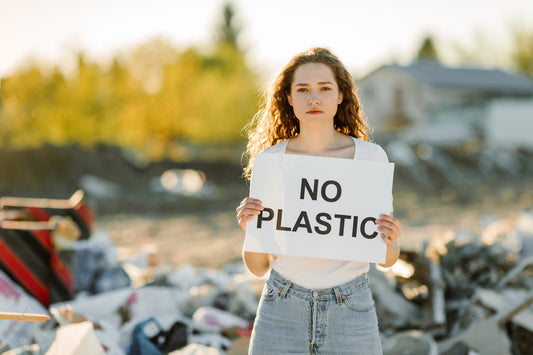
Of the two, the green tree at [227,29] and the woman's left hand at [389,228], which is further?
the green tree at [227,29]

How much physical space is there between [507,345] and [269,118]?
2059 millimetres

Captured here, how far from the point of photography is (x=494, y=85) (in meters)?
30.3

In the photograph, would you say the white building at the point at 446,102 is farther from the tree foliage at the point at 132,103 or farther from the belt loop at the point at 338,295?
the belt loop at the point at 338,295

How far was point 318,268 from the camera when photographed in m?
1.82

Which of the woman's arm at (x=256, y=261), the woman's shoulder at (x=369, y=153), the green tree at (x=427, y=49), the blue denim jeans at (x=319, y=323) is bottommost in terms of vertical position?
the blue denim jeans at (x=319, y=323)

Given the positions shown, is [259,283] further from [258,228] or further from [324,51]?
[324,51]

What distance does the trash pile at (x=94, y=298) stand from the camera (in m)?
2.88

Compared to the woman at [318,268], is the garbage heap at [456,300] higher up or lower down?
lower down

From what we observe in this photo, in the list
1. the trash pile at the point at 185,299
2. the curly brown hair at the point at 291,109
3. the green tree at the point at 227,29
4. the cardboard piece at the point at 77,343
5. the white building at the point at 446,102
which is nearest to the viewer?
the curly brown hair at the point at 291,109

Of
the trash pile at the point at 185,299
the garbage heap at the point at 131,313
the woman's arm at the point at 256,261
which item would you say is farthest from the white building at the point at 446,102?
the woman's arm at the point at 256,261

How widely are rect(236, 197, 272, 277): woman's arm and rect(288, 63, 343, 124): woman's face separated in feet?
1.22

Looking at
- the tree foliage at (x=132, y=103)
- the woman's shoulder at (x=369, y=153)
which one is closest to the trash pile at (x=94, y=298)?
the woman's shoulder at (x=369, y=153)

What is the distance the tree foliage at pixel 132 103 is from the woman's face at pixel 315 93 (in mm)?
16884

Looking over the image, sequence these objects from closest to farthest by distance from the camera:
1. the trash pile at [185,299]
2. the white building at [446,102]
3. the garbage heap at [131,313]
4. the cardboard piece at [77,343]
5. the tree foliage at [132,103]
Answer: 1. the cardboard piece at [77,343]
2. the garbage heap at [131,313]
3. the trash pile at [185,299]
4. the tree foliage at [132,103]
5. the white building at [446,102]
